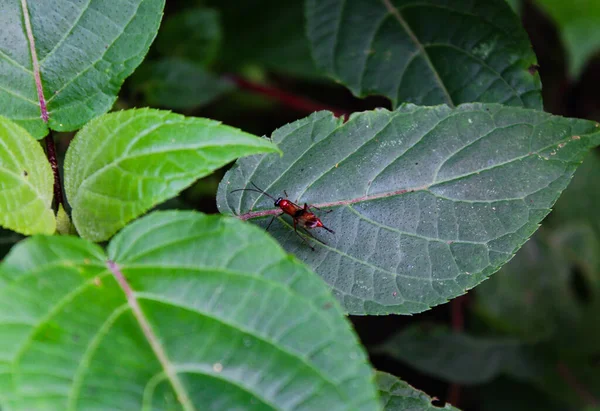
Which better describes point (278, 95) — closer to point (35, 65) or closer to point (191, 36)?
point (191, 36)

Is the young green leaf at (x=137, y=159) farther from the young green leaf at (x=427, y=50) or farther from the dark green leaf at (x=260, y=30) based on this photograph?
the dark green leaf at (x=260, y=30)

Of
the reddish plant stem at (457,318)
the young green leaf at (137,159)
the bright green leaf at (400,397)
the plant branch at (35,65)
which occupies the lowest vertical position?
the reddish plant stem at (457,318)

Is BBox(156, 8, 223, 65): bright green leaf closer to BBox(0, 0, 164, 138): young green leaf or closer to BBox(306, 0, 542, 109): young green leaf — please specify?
BBox(306, 0, 542, 109): young green leaf

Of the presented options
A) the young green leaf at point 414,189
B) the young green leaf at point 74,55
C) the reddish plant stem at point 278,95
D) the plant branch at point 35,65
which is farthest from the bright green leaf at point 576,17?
the plant branch at point 35,65

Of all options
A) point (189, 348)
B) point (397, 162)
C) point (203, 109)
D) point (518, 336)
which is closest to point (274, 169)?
point (397, 162)

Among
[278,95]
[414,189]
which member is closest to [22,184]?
[414,189]
